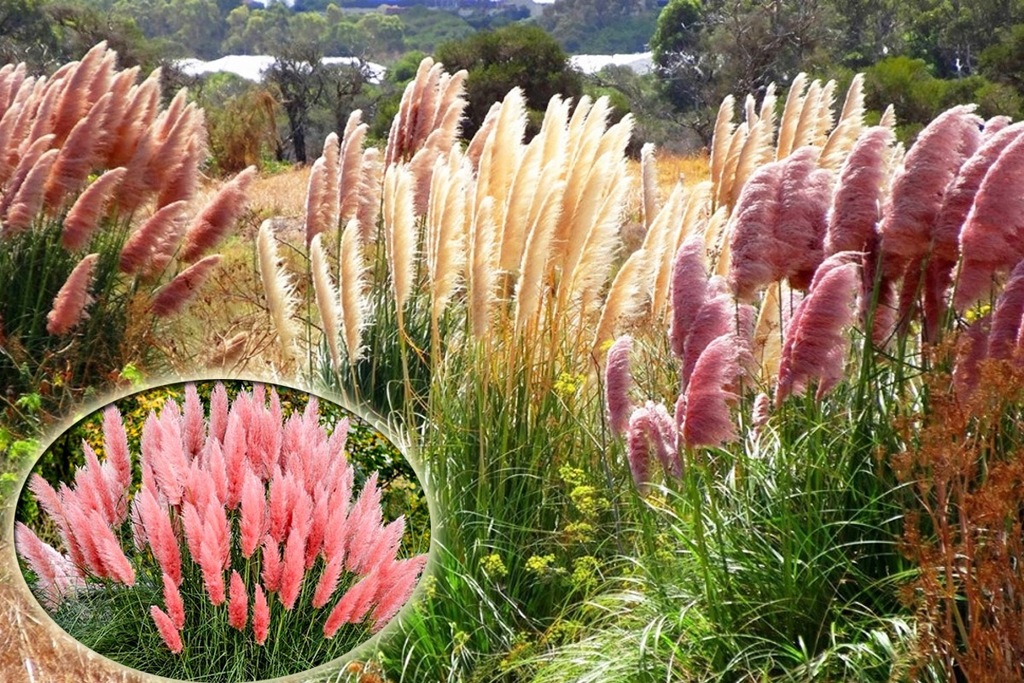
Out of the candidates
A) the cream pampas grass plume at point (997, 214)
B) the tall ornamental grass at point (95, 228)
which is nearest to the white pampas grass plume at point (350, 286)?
the tall ornamental grass at point (95, 228)

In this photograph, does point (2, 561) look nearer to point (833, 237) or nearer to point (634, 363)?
point (634, 363)

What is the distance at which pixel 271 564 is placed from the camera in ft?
8.11

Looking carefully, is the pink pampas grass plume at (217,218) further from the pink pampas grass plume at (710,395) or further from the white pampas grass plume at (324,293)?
the pink pampas grass plume at (710,395)

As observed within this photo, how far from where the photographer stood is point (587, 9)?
239 feet

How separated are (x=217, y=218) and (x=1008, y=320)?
355 centimetres

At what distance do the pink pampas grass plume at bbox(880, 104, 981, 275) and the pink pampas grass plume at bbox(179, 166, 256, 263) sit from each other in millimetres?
2997

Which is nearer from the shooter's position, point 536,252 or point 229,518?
point 229,518

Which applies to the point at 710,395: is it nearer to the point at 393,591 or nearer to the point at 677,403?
the point at 677,403

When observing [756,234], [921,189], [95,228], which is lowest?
[95,228]

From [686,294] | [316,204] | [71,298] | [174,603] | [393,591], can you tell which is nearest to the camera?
[174,603]

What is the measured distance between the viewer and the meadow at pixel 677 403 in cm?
319

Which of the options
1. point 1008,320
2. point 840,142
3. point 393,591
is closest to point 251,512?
point 393,591

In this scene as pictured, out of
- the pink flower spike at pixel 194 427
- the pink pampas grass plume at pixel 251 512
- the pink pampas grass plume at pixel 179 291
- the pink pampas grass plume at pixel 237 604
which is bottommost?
the pink pampas grass plume at pixel 179 291

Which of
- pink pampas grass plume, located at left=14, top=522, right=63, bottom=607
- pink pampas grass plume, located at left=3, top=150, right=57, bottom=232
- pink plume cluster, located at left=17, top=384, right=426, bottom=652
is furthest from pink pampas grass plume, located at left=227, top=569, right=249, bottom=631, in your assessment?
pink pampas grass plume, located at left=3, top=150, right=57, bottom=232
